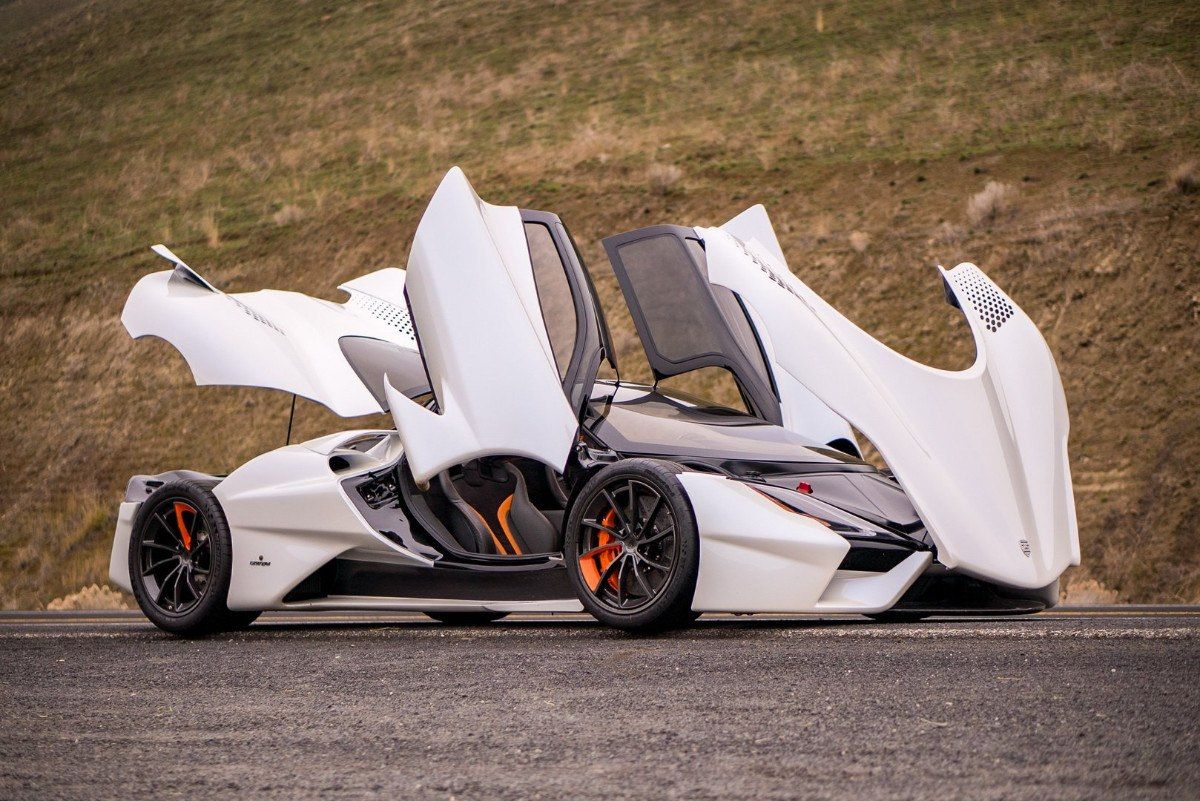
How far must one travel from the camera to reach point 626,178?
29.2m

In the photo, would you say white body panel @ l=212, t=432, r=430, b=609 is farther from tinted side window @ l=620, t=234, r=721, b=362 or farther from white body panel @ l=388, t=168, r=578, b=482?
tinted side window @ l=620, t=234, r=721, b=362

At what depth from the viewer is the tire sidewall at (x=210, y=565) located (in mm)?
7496

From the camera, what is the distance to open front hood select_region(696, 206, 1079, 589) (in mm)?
6082

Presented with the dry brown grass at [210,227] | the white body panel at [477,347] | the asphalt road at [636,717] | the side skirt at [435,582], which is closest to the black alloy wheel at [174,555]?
the side skirt at [435,582]

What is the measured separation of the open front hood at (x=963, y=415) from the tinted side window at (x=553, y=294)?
0.77 m

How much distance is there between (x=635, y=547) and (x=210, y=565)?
2.54m

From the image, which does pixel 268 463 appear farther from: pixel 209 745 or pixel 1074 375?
pixel 1074 375

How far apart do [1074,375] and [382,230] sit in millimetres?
14814

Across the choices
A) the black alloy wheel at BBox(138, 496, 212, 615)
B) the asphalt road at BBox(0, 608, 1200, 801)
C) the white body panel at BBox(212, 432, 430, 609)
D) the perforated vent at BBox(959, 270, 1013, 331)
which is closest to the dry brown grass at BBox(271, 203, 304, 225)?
the black alloy wheel at BBox(138, 496, 212, 615)

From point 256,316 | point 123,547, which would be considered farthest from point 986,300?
point 123,547

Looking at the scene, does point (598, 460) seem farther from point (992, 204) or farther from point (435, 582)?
point (992, 204)

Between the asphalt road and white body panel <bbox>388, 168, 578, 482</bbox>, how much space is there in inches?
39.3

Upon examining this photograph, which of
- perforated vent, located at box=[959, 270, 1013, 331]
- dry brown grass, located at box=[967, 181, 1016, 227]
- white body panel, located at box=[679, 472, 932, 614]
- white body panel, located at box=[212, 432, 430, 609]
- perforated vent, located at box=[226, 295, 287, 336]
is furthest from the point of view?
dry brown grass, located at box=[967, 181, 1016, 227]

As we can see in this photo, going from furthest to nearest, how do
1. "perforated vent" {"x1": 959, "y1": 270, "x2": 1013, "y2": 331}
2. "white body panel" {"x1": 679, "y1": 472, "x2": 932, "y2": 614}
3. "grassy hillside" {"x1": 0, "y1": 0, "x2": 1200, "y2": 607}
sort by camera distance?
1. "grassy hillside" {"x1": 0, "y1": 0, "x2": 1200, "y2": 607}
2. "perforated vent" {"x1": 959, "y1": 270, "x2": 1013, "y2": 331}
3. "white body panel" {"x1": 679, "y1": 472, "x2": 932, "y2": 614}
